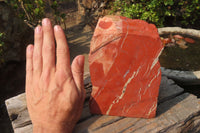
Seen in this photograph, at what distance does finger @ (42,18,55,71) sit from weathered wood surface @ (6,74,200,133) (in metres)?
0.55

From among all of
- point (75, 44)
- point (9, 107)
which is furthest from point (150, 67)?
point (75, 44)

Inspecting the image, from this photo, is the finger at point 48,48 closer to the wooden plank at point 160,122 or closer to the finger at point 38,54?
the finger at point 38,54

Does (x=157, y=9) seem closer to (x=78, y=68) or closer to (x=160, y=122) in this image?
(x=160, y=122)

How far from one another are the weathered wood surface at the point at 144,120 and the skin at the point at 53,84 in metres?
0.25

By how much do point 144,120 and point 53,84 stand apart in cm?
80

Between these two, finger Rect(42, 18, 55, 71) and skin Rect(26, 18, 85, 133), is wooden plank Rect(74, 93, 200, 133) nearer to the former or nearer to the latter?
skin Rect(26, 18, 85, 133)

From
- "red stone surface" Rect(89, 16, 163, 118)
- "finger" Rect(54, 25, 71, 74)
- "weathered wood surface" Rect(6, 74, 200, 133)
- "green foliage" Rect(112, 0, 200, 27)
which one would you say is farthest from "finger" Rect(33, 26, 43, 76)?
"green foliage" Rect(112, 0, 200, 27)

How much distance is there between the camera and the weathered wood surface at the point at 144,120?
48.9 inches

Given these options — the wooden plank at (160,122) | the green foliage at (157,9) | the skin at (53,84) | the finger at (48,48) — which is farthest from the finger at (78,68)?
the green foliage at (157,9)

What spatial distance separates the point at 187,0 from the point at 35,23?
334cm

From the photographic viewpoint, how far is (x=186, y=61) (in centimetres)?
253

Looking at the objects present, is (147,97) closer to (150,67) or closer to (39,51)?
(150,67)

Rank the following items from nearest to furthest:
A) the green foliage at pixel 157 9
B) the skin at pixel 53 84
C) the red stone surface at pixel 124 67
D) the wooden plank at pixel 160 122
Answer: the skin at pixel 53 84
the red stone surface at pixel 124 67
the wooden plank at pixel 160 122
the green foliage at pixel 157 9

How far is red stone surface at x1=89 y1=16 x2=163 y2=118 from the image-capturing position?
3.69ft
